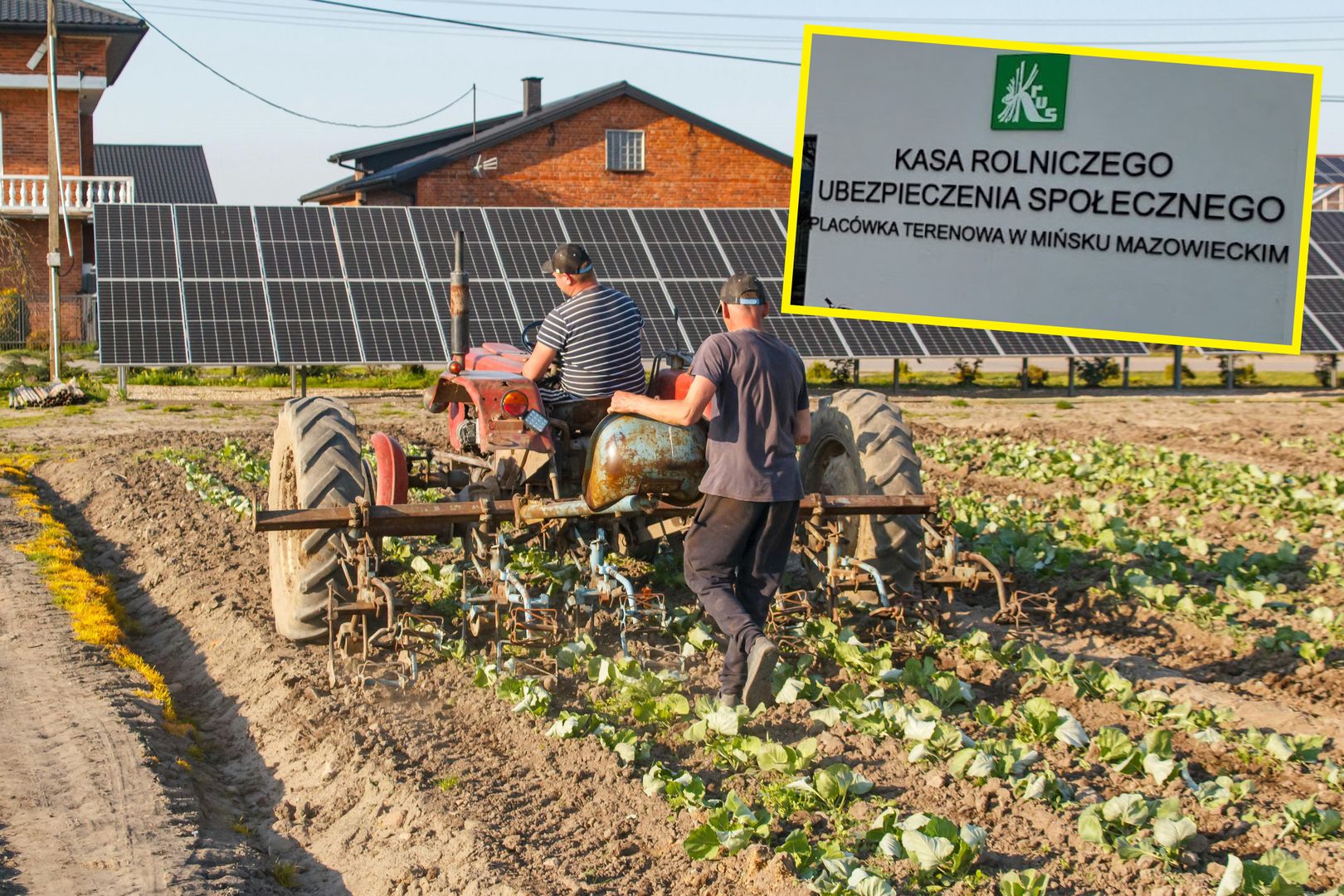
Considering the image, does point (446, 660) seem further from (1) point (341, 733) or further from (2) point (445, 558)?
(2) point (445, 558)

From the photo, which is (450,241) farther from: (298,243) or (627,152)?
(627,152)

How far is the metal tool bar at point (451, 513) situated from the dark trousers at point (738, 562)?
38 cm

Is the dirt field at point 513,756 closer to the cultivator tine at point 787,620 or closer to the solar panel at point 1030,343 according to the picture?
the cultivator tine at point 787,620

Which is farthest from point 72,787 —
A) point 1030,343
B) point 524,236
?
point 1030,343

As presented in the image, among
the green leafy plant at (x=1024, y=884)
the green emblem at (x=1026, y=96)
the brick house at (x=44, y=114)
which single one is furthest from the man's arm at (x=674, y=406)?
the brick house at (x=44, y=114)

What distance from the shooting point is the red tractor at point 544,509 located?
6246 millimetres

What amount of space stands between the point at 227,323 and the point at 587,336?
1307 centimetres

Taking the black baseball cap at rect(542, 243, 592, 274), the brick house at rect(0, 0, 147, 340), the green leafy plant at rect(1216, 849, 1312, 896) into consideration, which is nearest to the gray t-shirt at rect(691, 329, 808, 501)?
the black baseball cap at rect(542, 243, 592, 274)

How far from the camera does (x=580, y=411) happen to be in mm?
7000

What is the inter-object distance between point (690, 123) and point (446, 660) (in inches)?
1101

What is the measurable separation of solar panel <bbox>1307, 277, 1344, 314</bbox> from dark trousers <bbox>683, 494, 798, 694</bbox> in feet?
65.8

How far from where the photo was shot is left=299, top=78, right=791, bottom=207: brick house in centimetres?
3134

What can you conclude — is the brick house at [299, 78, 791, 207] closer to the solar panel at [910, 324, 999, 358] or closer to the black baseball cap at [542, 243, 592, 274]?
the solar panel at [910, 324, 999, 358]

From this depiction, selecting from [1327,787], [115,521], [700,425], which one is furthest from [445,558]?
[1327,787]
